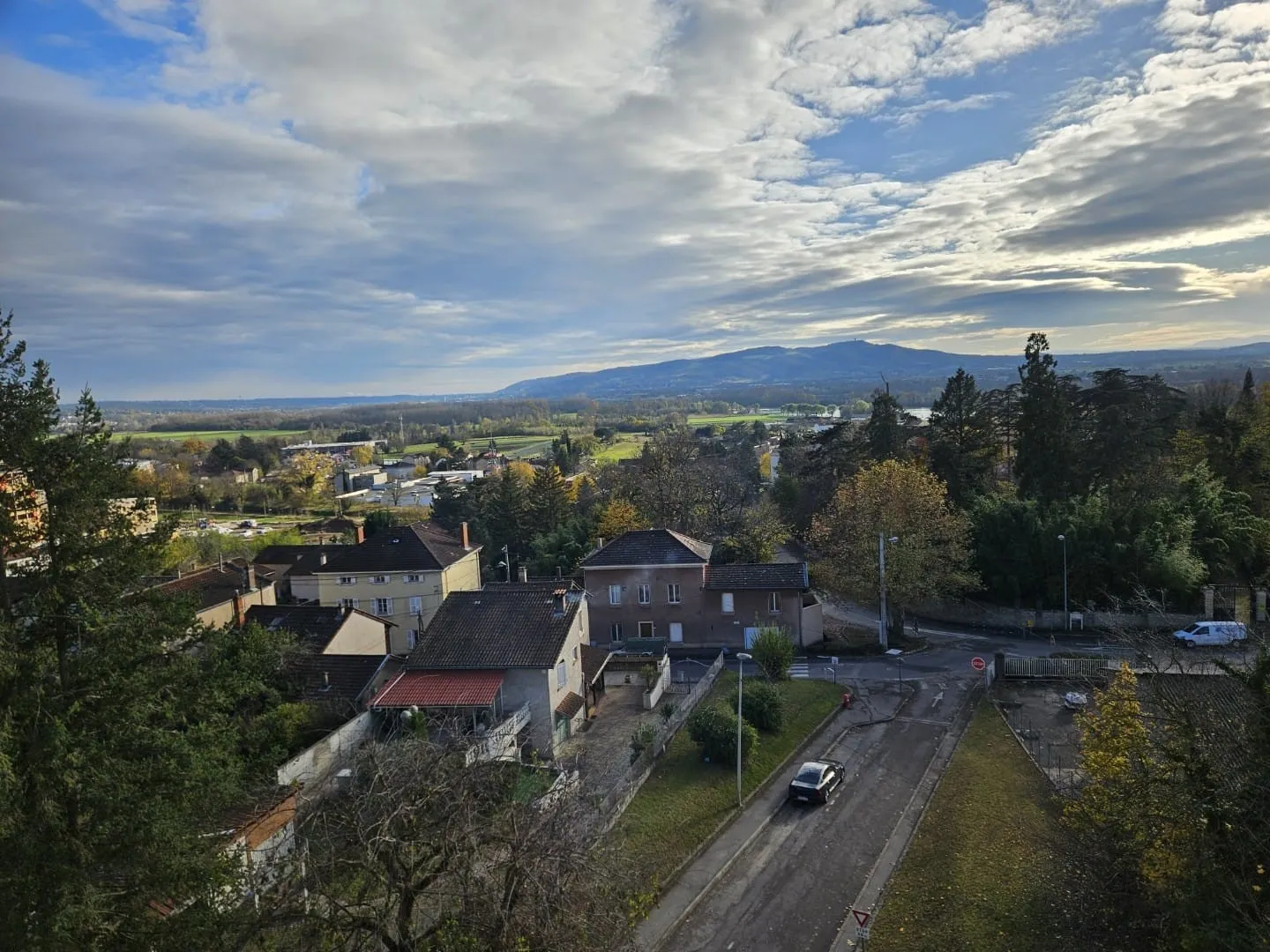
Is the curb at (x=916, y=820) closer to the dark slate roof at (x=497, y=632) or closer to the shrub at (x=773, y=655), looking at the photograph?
the shrub at (x=773, y=655)

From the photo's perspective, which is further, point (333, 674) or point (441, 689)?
point (333, 674)

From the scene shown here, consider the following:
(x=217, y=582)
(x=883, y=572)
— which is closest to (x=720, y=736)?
(x=883, y=572)

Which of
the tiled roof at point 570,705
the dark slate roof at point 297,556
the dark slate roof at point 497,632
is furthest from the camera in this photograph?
the dark slate roof at point 297,556

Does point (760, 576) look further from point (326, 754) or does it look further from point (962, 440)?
point (326, 754)

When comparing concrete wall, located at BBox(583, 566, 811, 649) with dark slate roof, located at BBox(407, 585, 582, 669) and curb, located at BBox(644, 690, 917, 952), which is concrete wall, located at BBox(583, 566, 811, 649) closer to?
curb, located at BBox(644, 690, 917, 952)

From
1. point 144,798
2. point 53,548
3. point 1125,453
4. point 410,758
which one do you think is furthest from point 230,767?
point 1125,453

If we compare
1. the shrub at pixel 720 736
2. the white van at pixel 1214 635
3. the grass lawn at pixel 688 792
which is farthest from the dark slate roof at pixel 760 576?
the white van at pixel 1214 635
